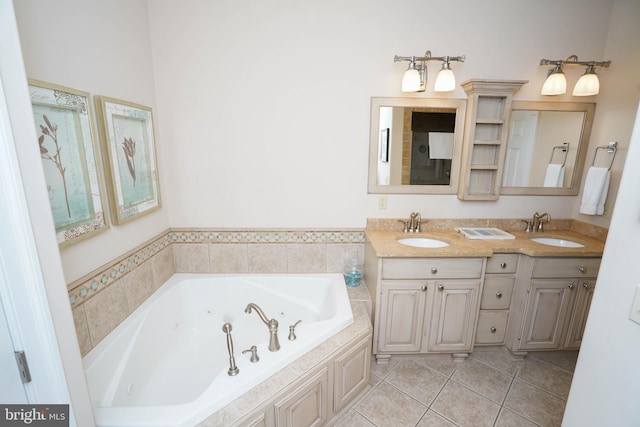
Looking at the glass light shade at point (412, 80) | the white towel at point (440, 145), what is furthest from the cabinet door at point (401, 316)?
the glass light shade at point (412, 80)

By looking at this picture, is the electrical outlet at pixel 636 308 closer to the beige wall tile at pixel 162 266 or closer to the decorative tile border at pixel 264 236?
the decorative tile border at pixel 264 236

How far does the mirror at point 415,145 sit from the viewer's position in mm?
2230

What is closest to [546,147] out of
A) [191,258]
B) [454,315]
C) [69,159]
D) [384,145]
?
[384,145]

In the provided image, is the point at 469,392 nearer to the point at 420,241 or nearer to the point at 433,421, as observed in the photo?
the point at 433,421

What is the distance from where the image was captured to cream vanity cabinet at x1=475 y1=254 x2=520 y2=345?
203 cm

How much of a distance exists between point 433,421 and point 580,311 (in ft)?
4.58

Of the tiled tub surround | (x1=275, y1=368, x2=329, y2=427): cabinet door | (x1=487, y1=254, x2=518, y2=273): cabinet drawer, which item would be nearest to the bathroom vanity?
(x1=487, y1=254, x2=518, y2=273): cabinet drawer

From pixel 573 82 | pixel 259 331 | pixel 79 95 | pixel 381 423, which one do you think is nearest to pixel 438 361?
pixel 381 423

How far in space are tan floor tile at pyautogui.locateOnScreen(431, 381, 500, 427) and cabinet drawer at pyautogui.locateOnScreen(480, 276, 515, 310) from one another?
1.97 ft

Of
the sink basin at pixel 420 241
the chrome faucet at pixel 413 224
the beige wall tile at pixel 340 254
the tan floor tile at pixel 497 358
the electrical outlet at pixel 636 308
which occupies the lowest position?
the tan floor tile at pixel 497 358

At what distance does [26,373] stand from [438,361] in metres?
2.35

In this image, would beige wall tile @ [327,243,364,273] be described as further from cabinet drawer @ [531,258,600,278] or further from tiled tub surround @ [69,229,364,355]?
cabinet drawer @ [531,258,600,278]

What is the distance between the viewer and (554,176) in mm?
2385

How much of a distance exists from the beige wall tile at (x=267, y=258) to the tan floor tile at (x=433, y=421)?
4.64 ft
